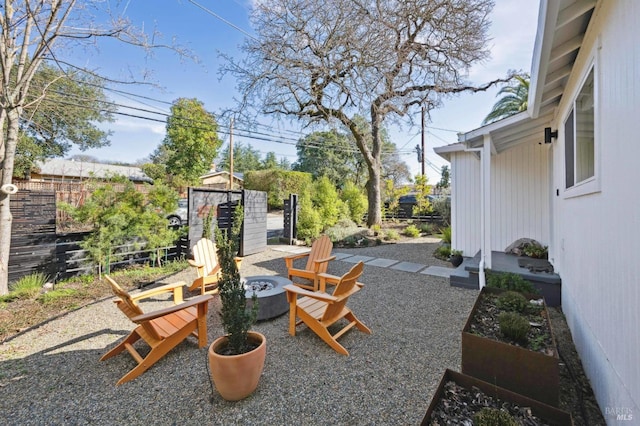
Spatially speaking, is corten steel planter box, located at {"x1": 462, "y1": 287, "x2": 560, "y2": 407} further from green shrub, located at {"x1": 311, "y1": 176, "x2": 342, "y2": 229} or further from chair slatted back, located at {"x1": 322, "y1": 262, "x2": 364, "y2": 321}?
green shrub, located at {"x1": 311, "y1": 176, "x2": 342, "y2": 229}

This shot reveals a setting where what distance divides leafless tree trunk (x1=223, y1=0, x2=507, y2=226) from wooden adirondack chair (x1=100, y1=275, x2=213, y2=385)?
7.06 m

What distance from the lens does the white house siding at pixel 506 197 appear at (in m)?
5.39

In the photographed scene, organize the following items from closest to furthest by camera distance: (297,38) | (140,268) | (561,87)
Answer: (561,87)
(140,268)
(297,38)

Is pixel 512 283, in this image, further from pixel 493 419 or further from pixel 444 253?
pixel 444 253

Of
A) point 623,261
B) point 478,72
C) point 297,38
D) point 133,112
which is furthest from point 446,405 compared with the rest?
point 133,112

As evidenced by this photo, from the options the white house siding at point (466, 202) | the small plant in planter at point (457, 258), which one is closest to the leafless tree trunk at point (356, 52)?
the white house siding at point (466, 202)

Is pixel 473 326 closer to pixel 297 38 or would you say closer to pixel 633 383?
pixel 633 383

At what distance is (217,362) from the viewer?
6.34 ft

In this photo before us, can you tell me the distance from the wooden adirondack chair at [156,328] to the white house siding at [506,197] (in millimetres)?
5434

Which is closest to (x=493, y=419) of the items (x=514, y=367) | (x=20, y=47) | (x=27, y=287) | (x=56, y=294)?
(x=514, y=367)

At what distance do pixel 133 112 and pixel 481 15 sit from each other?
1223 cm

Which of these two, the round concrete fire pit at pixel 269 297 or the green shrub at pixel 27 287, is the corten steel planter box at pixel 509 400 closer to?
the round concrete fire pit at pixel 269 297

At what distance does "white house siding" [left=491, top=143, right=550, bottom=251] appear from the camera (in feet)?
17.6

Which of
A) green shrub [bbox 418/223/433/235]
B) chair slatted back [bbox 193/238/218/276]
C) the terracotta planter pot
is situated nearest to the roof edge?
the terracotta planter pot
